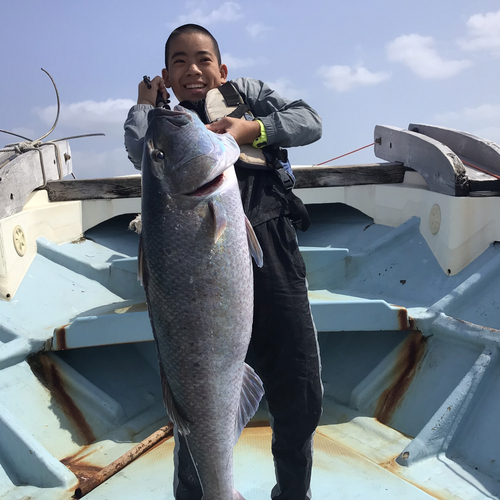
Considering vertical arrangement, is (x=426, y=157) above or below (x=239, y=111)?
below

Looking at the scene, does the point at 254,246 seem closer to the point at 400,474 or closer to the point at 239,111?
the point at 239,111

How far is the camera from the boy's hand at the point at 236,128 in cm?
201

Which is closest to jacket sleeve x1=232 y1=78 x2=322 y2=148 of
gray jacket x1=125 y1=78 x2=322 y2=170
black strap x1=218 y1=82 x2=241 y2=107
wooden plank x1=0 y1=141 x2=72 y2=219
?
gray jacket x1=125 y1=78 x2=322 y2=170

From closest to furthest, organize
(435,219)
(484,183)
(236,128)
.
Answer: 1. (236,128)
2. (484,183)
3. (435,219)

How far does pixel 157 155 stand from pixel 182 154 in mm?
95

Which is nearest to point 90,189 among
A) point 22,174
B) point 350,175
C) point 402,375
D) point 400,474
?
point 22,174

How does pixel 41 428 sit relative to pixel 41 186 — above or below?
below

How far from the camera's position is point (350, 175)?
5461 millimetres

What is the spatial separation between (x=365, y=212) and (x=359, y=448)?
9.80 ft

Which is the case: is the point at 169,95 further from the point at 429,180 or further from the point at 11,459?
the point at 429,180

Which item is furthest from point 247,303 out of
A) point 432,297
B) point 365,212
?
point 365,212

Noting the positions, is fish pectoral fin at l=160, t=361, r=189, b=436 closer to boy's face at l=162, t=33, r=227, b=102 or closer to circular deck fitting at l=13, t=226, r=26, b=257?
boy's face at l=162, t=33, r=227, b=102

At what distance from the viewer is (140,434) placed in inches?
137

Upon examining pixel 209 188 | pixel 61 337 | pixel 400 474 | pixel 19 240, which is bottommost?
pixel 400 474
